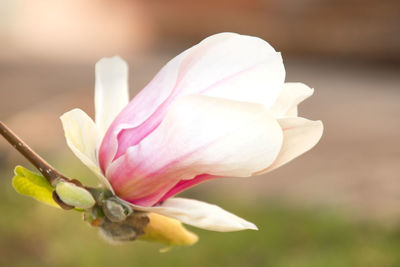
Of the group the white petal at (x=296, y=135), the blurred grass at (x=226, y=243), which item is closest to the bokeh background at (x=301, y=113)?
the blurred grass at (x=226, y=243)

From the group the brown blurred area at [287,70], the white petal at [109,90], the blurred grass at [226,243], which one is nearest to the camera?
the white petal at [109,90]

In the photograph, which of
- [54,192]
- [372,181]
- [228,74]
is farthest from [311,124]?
[372,181]

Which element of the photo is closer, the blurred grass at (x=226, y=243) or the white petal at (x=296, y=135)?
the white petal at (x=296, y=135)

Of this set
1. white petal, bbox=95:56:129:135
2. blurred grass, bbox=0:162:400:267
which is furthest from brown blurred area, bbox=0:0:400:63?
white petal, bbox=95:56:129:135

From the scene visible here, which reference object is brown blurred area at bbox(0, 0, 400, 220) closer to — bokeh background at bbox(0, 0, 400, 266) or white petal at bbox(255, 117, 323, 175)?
bokeh background at bbox(0, 0, 400, 266)

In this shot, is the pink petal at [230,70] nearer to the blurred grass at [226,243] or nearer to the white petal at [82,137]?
the white petal at [82,137]

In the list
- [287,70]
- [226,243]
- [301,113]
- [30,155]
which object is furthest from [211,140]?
[287,70]

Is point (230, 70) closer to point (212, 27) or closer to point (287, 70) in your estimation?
point (287, 70)
